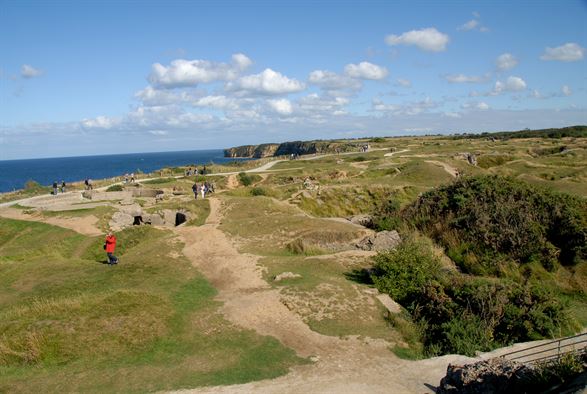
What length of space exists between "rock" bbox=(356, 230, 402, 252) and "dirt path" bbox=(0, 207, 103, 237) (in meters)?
17.3

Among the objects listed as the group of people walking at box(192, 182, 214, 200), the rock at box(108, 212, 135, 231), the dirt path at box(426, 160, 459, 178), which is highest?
the dirt path at box(426, 160, 459, 178)

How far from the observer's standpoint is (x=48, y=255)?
23469 mm

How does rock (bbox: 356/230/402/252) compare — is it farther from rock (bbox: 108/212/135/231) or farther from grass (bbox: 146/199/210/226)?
rock (bbox: 108/212/135/231)

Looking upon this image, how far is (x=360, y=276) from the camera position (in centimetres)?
1911

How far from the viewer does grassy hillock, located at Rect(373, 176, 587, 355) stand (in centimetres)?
1404

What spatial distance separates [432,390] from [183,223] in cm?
2441

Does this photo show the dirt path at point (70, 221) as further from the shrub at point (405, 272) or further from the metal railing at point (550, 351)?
the metal railing at point (550, 351)

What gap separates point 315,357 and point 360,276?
7.08m

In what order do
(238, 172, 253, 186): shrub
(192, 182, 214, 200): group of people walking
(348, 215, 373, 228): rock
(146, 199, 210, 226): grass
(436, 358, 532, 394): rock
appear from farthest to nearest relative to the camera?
(238, 172, 253, 186): shrub < (192, 182, 214, 200): group of people walking < (146, 199, 210, 226): grass < (348, 215, 373, 228): rock < (436, 358, 532, 394): rock

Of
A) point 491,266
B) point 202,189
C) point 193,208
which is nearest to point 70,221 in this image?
point 193,208

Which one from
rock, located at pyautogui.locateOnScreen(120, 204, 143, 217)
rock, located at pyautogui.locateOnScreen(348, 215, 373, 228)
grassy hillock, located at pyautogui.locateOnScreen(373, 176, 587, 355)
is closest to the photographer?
grassy hillock, located at pyautogui.locateOnScreen(373, 176, 587, 355)

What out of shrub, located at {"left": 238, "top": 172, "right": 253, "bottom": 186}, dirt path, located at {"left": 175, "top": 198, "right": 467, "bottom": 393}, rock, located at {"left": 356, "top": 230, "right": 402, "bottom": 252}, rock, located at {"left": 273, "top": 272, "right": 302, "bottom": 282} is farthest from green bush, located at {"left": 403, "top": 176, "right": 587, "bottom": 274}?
shrub, located at {"left": 238, "top": 172, "right": 253, "bottom": 186}

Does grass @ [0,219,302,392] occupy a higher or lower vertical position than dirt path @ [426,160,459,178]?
lower

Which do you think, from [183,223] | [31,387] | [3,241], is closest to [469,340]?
[31,387]
